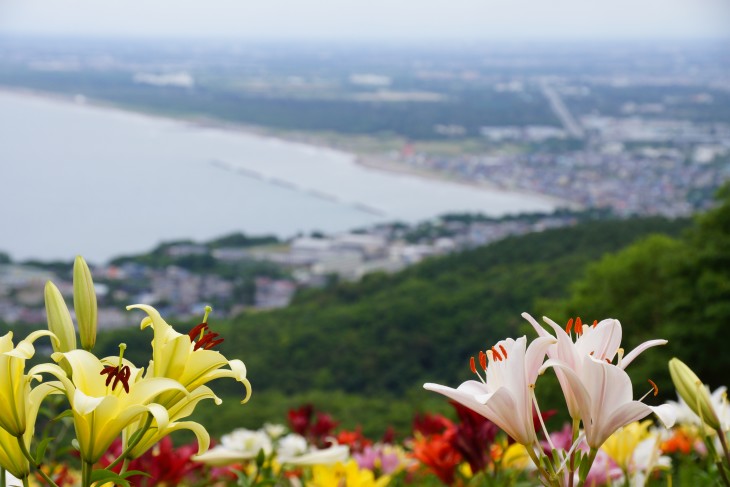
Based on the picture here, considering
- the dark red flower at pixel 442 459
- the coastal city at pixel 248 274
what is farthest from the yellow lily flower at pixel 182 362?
the coastal city at pixel 248 274

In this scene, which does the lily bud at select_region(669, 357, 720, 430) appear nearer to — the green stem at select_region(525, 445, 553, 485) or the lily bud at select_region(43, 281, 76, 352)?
the green stem at select_region(525, 445, 553, 485)

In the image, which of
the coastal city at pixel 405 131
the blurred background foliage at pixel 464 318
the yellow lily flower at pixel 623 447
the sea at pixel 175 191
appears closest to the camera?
the yellow lily flower at pixel 623 447

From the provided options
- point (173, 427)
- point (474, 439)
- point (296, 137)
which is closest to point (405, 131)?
point (296, 137)

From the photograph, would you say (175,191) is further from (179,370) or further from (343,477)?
(179,370)

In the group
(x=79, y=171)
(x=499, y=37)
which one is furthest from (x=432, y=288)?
(x=499, y=37)

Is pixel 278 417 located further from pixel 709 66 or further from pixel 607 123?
pixel 709 66

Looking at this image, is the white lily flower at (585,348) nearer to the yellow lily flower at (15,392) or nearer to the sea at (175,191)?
the yellow lily flower at (15,392)

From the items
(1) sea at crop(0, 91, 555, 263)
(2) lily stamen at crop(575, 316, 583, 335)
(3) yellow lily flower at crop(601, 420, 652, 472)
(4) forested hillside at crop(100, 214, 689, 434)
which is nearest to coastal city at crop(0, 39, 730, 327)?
(1) sea at crop(0, 91, 555, 263)
